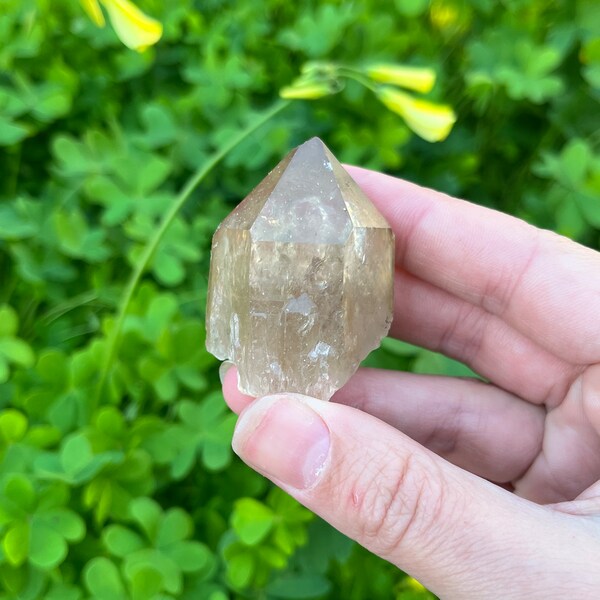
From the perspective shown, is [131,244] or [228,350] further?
[131,244]

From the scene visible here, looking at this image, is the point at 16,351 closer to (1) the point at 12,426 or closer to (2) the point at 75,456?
(1) the point at 12,426

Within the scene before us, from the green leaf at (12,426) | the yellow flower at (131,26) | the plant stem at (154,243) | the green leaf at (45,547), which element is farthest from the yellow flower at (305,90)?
the green leaf at (45,547)

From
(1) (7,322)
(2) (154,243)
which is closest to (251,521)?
(2) (154,243)

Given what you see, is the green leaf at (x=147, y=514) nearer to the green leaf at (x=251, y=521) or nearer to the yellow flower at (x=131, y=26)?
the green leaf at (x=251, y=521)

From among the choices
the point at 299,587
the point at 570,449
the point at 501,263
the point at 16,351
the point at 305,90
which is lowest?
the point at 299,587

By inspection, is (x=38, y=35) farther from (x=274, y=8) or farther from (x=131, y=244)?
(x=274, y=8)

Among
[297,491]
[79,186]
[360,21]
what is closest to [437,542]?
[297,491]
